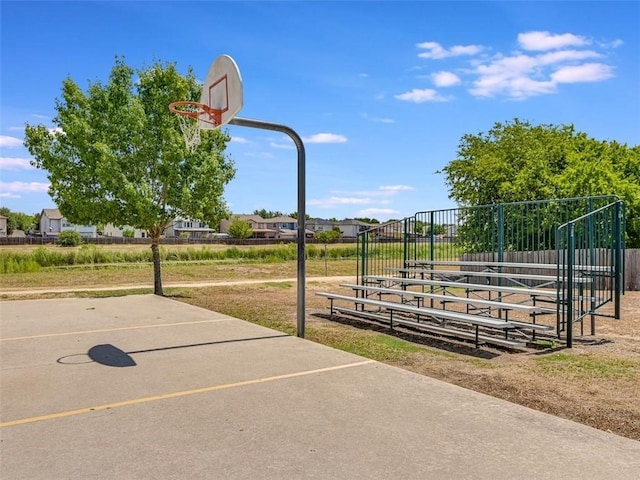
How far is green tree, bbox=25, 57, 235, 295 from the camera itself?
44.0ft

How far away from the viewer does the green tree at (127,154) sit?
44.0 ft

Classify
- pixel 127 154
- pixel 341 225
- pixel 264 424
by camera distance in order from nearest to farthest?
pixel 264 424
pixel 127 154
pixel 341 225

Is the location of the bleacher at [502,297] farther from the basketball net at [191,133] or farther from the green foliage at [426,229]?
the basketball net at [191,133]

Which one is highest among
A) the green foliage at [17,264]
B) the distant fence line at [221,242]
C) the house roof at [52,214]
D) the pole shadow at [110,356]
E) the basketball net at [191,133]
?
the house roof at [52,214]

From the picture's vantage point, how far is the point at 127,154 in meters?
13.7

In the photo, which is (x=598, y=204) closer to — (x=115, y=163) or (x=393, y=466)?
(x=115, y=163)

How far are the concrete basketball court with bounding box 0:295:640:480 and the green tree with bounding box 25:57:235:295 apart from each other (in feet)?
23.8

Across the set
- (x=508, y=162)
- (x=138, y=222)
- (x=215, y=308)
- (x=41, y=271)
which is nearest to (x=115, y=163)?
(x=138, y=222)

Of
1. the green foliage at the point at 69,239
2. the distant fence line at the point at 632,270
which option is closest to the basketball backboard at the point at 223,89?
the distant fence line at the point at 632,270

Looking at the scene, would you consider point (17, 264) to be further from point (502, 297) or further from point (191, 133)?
point (502, 297)

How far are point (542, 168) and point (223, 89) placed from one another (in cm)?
1782

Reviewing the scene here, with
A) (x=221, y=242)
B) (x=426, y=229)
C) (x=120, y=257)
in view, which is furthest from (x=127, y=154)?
(x=221, y=242)

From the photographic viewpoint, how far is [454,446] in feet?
12.2

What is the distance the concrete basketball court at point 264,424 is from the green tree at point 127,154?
7.25 meters
